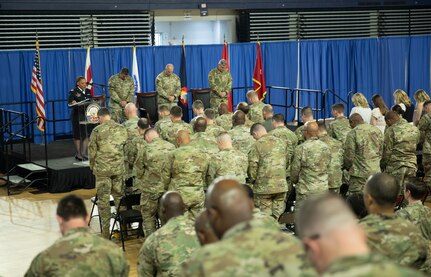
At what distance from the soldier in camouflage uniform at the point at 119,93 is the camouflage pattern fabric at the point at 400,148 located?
6.97 meters

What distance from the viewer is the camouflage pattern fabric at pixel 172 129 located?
1214 centimetres

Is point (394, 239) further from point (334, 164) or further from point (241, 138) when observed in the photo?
point (241, 138)

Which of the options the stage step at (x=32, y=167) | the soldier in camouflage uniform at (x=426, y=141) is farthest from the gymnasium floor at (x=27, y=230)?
the soldier in camouflage uniform at (x=426, y=141)

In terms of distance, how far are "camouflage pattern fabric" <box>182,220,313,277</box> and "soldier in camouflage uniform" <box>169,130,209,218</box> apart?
556 cm

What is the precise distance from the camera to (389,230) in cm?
516

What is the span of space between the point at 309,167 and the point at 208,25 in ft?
43.0

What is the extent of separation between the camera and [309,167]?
996 cm

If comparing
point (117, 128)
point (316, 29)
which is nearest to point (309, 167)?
point (117, 128)

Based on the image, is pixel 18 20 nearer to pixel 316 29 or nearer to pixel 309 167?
pixel 316 29

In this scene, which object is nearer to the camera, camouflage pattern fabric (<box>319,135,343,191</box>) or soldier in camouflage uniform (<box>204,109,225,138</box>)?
camouflage pattern fabric (<box>319,135,343,191</box>)

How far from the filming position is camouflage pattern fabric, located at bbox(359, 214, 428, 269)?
513 centimetres

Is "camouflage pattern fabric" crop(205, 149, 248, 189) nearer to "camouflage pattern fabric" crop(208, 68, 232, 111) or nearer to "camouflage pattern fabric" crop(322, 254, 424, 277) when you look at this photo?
"camouflage pattern fabric" crop(322, 254, 424, 277)

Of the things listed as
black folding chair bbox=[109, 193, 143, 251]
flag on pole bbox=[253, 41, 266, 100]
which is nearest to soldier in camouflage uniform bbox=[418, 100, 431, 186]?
→ black folding chair bbox=[109, 193, 143, 251]

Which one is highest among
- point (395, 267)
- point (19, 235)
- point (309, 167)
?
point (395, 267)
